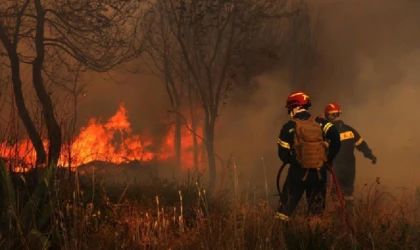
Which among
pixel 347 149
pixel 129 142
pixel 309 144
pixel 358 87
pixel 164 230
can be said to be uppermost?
pixel 358 87

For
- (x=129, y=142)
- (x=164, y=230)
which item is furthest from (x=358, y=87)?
(x=164, y=230)

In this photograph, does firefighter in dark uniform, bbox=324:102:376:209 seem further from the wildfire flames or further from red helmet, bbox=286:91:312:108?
the wildfire flames

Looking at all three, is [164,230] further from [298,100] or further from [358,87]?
[358,87]

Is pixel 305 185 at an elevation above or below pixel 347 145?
below

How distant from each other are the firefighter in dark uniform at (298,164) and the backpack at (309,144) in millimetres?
92

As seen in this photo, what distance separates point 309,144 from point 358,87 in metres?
18.1

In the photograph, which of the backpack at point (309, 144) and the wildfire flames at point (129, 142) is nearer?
the backpack at point (309, 144)

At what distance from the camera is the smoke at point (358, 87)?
A: 20.1 metres

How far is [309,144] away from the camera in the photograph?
550 centimetres

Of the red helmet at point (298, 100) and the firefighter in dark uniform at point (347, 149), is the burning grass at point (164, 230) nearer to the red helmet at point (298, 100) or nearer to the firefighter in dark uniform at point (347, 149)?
the red helmet at point (298, 100)

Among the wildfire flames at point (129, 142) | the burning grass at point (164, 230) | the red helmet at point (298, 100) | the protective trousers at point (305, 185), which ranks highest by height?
the wildfire flames at point (129, 142)

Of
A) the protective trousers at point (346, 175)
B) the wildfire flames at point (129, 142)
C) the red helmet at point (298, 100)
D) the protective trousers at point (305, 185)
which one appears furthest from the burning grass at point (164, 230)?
the wildfire flames at point (129, 142)

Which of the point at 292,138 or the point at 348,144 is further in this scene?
the point at 348,144

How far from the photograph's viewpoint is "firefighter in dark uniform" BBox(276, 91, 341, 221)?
5625 mm
